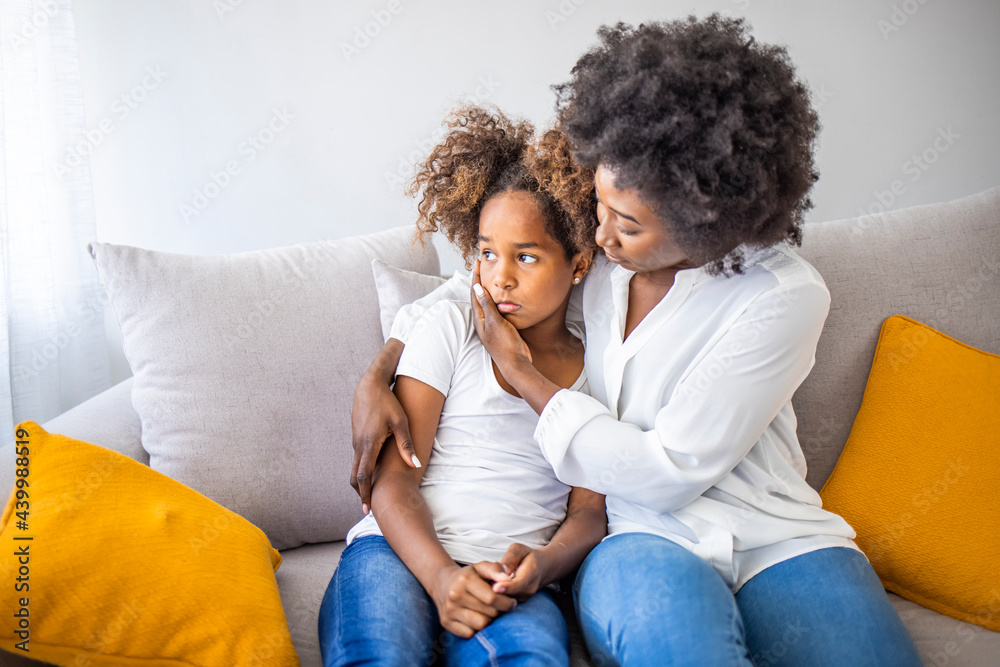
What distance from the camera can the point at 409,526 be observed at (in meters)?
1.12

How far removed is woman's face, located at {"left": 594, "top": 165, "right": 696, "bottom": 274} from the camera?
1.06 metres

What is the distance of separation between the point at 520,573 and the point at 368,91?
4.65 ft

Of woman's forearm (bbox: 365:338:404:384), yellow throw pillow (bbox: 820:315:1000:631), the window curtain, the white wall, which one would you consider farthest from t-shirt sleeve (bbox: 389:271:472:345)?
the window curtain

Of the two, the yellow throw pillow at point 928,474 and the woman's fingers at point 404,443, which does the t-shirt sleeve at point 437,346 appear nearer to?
the woman's fingers at point 404,443

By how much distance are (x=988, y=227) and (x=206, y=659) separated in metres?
1.71

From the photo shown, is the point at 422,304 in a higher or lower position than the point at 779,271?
lower

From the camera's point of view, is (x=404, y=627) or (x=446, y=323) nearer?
(x=404, y=627)

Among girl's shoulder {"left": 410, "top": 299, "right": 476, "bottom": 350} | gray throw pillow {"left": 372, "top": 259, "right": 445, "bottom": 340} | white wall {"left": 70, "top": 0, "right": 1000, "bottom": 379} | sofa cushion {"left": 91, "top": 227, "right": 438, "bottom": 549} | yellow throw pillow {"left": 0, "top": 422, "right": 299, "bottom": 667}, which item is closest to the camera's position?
yellow throw pillow {"left": 0, "top": 422, "right": 299, "bottom": 667}

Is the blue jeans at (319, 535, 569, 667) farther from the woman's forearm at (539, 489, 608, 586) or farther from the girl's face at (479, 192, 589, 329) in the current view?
the girl's face at (479, 192, 589, 329)

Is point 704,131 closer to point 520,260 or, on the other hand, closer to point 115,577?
point 520,260

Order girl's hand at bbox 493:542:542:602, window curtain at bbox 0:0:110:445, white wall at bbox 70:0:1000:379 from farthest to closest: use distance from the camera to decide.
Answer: white wall at bbox 70:0:1000:379 < window curtain at bbox 0:0:110:445 < girl's hand at bbox 493:542:542:602

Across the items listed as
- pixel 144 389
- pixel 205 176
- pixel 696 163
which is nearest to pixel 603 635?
pixel 696 163

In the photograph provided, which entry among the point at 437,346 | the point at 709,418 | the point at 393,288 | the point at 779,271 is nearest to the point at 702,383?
the point at 709,418

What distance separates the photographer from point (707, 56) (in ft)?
3.35
